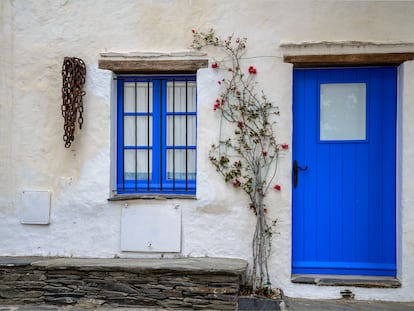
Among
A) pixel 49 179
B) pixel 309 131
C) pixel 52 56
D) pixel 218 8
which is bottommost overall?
pixel 49 179

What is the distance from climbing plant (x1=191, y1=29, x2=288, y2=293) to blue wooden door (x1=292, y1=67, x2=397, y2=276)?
31 centimetres

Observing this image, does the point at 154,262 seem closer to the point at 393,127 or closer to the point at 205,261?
the point at 205,261

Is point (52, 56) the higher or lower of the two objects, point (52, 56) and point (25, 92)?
the higher

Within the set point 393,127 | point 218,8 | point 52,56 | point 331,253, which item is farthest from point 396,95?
point 52,56

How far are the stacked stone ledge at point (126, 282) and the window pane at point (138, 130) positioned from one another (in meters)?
1.30

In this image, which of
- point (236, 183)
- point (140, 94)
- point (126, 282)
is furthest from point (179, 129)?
point (126, 282)

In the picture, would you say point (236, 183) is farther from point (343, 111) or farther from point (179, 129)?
point (343, 111)

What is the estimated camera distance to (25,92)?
15.8 feet

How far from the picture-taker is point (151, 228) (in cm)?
466

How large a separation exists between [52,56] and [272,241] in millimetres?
3110

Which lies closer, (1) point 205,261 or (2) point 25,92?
(1) point 205,261

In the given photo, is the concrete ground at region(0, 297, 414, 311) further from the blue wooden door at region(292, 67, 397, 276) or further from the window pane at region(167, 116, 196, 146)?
the window pane at region(167, 116, 196, 146)

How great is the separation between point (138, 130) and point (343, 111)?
7.34 ft

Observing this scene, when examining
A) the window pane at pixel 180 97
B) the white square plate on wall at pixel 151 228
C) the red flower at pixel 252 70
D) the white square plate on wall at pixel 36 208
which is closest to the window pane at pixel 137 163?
the white square plate on wall at pixel 151 228
